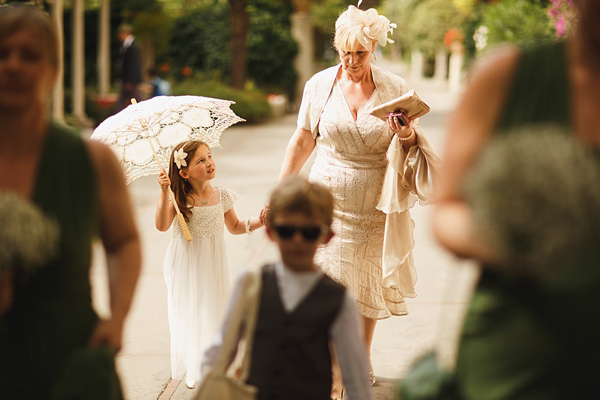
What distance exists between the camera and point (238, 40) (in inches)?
885

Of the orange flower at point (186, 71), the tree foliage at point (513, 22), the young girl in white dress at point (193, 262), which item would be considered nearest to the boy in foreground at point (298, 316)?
the young girl in white dress at point (193, 262)

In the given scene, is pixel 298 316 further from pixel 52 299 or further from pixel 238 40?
pixel 238 40

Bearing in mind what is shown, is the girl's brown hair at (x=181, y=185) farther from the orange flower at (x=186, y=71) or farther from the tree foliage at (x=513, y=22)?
the orange flower at (x=186, y=71)

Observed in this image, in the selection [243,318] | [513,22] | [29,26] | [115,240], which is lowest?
[243,318]

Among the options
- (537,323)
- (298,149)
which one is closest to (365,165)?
(298,149)

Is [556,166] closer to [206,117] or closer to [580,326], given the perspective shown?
[580,326]

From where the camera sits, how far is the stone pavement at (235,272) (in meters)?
5.18

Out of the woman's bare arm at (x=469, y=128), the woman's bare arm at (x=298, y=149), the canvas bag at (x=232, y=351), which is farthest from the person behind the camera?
the woman's bare arm at (x=298, y=149)

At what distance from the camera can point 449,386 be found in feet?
7.36

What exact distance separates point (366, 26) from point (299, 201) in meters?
2.30

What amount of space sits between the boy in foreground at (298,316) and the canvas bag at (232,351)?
0.07 feet

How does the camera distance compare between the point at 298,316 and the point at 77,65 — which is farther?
the point at 77,65

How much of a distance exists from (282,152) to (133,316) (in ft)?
31.2

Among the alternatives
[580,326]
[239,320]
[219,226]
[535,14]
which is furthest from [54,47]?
[535,14]
